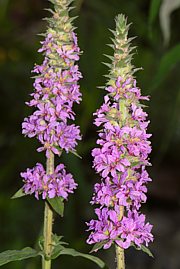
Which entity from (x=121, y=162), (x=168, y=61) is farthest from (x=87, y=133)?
→ (x=121, y=162)

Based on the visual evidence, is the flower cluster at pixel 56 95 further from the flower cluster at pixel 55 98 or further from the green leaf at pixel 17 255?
the green leaf at pixel 17 255

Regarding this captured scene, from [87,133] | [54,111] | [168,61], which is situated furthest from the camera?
[87,133]

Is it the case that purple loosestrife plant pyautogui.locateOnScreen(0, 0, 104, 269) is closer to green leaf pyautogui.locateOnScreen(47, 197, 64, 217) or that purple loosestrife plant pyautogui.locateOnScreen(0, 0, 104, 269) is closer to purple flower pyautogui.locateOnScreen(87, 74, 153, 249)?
green leaf pyautogui.locateOnScreen(47, 197, 64, 217)

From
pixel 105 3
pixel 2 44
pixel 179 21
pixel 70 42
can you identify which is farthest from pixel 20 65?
pixel 70 42

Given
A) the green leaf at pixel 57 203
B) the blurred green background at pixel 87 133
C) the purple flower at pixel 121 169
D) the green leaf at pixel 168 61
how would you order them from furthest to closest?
the blurred green background at pixel 87 133
the green leaf at pixel 168 61
the green leaf at pixel 57 203
the purple flower at pixel 121 169

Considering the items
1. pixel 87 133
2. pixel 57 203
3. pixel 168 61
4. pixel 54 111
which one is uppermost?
pixel 87 133

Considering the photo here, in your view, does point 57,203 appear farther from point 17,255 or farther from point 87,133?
point 87,133

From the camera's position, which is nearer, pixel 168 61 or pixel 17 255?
pixel 17 255

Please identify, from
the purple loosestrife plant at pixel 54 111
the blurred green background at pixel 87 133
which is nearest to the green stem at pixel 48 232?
the purple loosestrife plant at pixel 54 111
